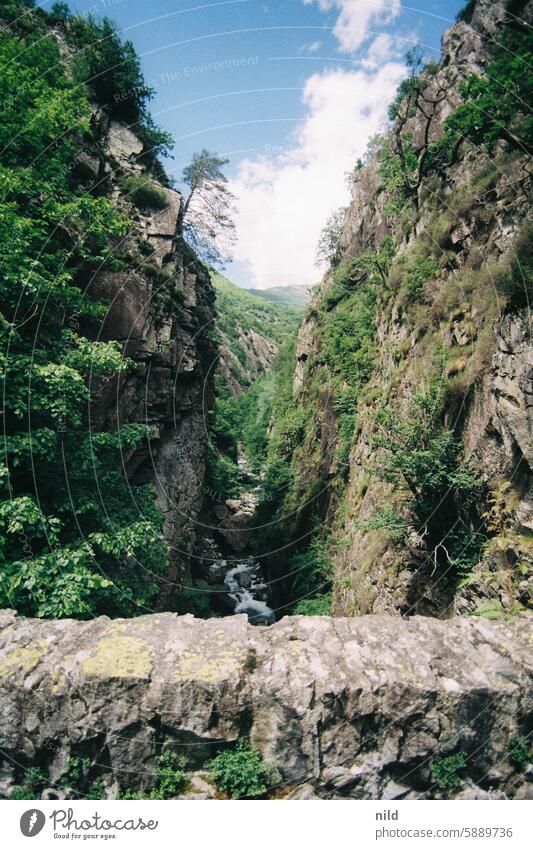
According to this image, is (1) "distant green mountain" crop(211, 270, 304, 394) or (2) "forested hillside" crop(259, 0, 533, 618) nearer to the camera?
(2) "forested hillside" crop(259, 0, 533, 618)

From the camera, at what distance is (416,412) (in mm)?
11516

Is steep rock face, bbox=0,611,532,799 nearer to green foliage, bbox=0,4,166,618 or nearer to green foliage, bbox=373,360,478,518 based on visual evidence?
green foliage, bbox=0,4,166,618

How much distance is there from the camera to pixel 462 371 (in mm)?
11453

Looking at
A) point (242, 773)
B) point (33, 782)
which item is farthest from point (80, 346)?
point (242, 773)

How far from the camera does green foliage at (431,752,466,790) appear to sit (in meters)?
5.08

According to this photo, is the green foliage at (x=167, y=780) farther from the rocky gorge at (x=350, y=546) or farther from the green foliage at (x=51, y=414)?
the green foliage at (x=51, y=414)

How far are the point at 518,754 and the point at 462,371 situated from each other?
923 centimetres

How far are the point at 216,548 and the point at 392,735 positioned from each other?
28.7 meters

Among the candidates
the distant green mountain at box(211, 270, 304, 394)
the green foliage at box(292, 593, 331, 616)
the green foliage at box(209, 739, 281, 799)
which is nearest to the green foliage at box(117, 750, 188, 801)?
the green foliage at box(209, 739, 281, 799)

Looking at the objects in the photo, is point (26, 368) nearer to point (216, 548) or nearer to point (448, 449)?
point (448, 449)

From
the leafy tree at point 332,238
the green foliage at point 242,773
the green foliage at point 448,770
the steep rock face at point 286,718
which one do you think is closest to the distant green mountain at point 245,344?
the leafy tree at point 332,238

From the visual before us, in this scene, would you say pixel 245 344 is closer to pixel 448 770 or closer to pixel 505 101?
pixel 505 101

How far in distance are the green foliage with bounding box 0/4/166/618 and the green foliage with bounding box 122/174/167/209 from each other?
611cm

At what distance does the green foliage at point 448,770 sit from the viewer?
508 cm
